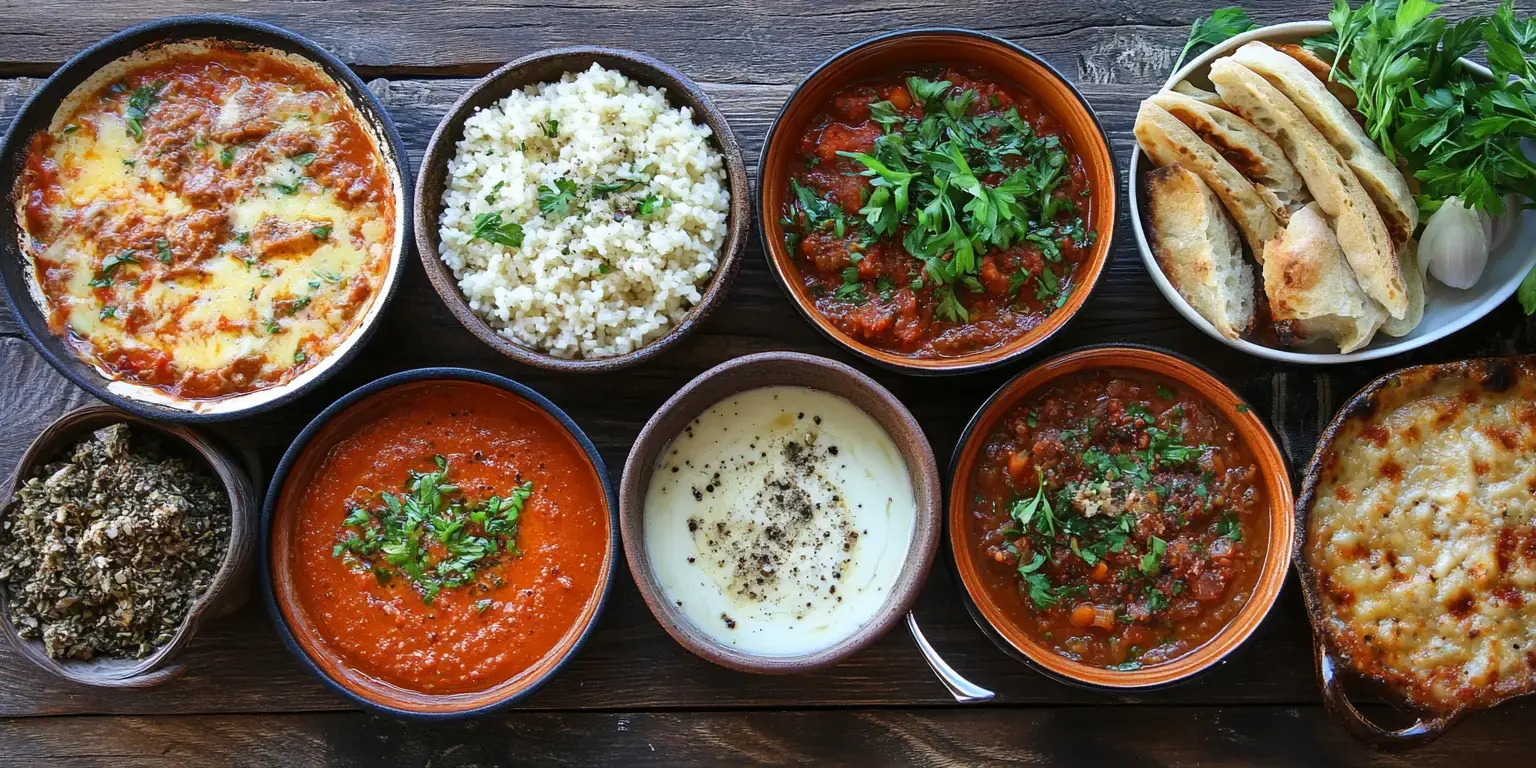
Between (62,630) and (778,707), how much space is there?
6.42 feet

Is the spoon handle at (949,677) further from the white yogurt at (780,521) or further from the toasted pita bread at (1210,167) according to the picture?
the toasted pita bread at (1210,167)

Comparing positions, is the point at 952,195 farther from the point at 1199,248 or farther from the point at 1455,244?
the point at 1455,244

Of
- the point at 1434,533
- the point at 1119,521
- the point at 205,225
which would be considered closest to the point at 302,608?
the point at 205,225

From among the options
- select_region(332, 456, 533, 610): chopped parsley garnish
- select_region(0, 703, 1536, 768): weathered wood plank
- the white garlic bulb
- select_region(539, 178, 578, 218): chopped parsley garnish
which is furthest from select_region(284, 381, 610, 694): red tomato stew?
the white garlic bulb

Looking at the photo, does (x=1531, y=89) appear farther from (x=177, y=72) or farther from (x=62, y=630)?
(x=62, y=630)

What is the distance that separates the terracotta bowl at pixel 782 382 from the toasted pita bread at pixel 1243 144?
1.11 metres

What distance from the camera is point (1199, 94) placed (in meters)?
2.79

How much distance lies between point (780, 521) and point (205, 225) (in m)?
1.76

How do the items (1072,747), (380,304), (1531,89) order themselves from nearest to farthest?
(1531,89), (380,304), (1072,747)

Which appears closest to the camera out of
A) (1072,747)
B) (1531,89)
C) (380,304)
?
(1531,89)

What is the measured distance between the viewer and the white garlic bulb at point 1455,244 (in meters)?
2.64

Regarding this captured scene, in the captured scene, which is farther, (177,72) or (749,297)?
(749,297)

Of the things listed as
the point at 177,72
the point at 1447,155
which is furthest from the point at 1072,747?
the point at 177,72

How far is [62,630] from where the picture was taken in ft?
8.59
